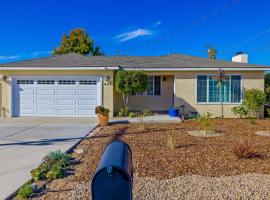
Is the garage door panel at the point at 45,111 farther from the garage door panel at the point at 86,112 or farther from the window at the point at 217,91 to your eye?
the window at the point at 217,91

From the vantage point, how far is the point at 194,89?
17.0 m

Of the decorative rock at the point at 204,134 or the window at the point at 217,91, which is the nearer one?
the decorative rock at the point at 204,134

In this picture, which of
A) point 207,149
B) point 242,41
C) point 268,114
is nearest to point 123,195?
point 207,149

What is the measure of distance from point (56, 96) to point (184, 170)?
11969 mm

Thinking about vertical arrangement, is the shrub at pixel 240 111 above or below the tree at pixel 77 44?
Answer: below

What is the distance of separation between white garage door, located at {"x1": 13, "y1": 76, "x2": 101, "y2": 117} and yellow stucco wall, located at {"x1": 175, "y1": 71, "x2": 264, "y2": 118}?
16.4 feet

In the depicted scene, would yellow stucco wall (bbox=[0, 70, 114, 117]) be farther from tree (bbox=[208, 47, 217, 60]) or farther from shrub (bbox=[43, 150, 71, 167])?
tree (bbox=[208, 47, 217, 60])

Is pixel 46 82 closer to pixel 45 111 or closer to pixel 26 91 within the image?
pixel 26 91

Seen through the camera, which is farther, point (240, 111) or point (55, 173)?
point (240, 111)

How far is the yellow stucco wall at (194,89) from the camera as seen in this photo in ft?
55.9

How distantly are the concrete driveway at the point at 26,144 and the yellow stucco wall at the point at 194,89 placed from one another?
6.50 meters

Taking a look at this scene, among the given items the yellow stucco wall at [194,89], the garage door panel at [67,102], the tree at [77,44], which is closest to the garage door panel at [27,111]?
the garage door panel at [67,102]

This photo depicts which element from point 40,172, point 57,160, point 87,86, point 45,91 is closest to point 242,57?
point 87,86

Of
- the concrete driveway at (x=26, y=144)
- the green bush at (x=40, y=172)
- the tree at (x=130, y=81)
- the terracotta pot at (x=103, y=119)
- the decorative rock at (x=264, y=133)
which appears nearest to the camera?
the green bush at (x=40, y=172)
